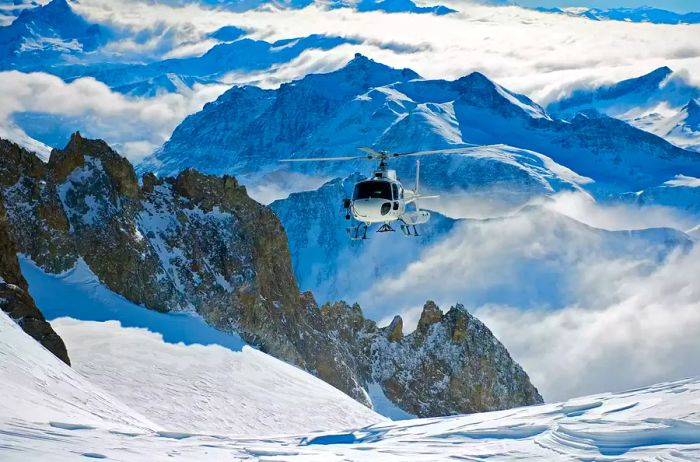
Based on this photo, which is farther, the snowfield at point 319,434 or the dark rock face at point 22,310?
the dark rock face at point 22,310

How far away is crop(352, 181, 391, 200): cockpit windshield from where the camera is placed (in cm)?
5047

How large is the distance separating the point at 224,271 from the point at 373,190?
34007mm

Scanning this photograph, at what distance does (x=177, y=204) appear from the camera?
81250 mm

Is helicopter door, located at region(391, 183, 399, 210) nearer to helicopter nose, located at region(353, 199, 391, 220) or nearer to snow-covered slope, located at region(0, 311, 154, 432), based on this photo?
helicopter nose, located at region(353, 199, 391, 220)

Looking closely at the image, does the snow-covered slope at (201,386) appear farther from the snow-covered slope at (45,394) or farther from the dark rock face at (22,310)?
the snow-covered slope at (45,394)

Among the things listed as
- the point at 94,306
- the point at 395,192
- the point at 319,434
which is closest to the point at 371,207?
the point at 395,192

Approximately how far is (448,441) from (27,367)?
54.0ft

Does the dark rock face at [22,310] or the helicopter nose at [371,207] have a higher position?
the helicopter nose at [371,207]

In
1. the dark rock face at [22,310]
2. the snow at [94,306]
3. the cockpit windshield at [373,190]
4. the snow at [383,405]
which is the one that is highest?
the snow at [383,405]

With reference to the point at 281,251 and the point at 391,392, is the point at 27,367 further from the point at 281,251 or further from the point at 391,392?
the point at 391,392

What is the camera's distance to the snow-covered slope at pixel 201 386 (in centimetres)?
5281

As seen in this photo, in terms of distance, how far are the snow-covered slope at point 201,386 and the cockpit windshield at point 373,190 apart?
1454 cm

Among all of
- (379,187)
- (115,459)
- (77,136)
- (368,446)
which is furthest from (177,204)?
(115,459)

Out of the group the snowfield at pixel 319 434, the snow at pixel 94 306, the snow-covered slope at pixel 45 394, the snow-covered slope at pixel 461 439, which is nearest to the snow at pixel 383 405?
the snow at pixel 94 306
